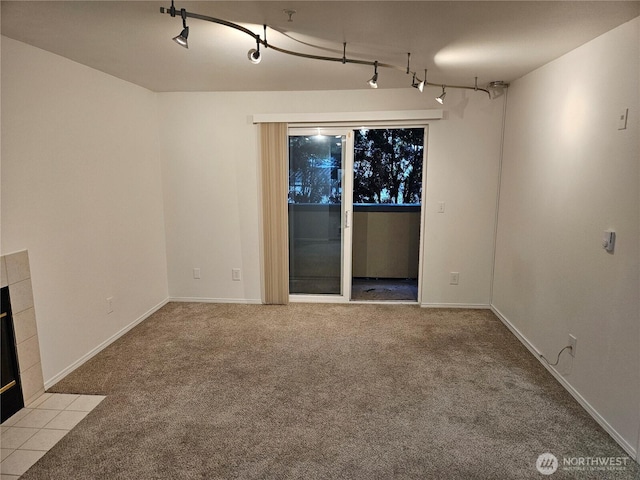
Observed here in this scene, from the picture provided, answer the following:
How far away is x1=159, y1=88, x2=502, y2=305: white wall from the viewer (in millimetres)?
3975

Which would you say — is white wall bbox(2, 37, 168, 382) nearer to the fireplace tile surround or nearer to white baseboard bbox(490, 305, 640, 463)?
the fireplace tile surround

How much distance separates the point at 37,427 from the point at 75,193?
1.56m

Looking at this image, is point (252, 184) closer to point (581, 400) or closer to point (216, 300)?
point (216, 300)

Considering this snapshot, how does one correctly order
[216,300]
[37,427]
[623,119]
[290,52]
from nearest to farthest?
[623,119], [37,427], [290,52], [216,300]

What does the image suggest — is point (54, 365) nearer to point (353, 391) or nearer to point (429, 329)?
point (353, 391)

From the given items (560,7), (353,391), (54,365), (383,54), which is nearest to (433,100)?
(383,54)

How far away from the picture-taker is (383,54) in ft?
8.95

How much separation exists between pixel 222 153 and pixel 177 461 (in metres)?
2.98

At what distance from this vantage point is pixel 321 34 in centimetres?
230

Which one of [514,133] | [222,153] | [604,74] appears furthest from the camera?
[222,153]

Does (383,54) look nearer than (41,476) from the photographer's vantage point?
No

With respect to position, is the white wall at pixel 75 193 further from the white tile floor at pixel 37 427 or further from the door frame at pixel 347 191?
the door frame at pixel 347 191

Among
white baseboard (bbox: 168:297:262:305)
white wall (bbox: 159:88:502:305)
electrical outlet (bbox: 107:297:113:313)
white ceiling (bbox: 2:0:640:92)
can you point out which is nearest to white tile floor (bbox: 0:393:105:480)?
electrical outlet (bbox: 107:297:113:313)

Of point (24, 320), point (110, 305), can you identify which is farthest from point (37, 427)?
point (110, 305)
